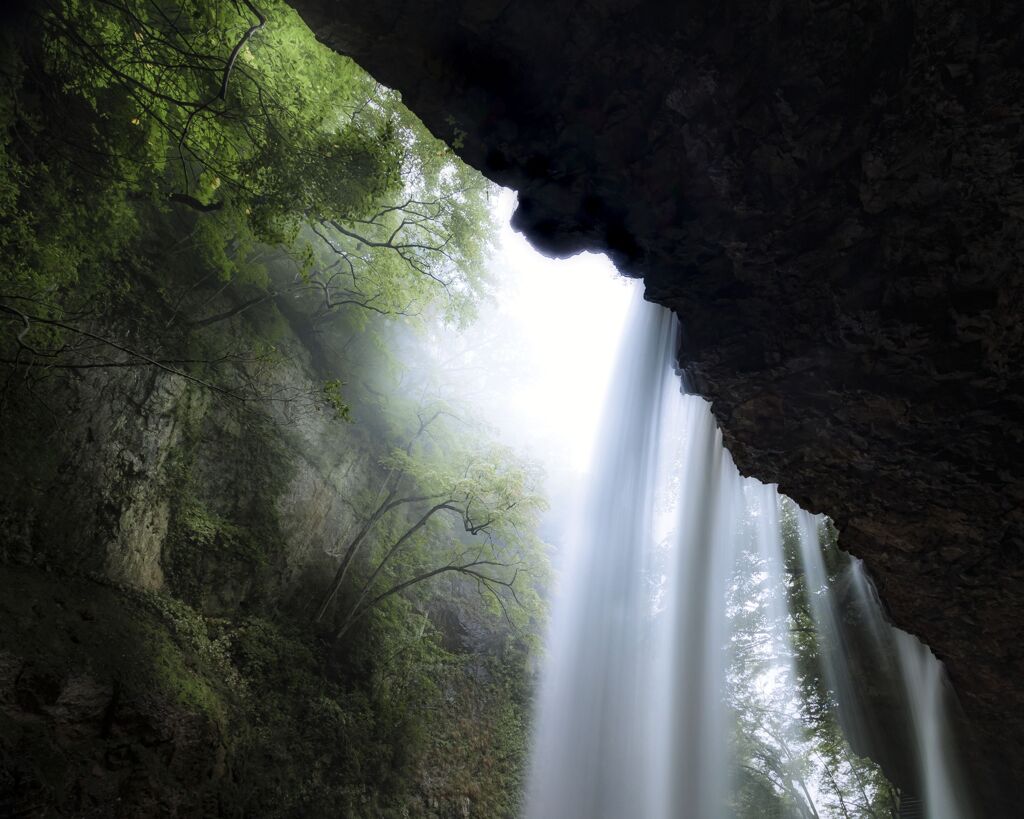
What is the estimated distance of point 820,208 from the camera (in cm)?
452

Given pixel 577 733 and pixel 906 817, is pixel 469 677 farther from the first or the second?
pixel 906 817

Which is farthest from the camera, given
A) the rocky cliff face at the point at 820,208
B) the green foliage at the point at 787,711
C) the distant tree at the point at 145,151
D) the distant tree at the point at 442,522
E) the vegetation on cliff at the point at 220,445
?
the green foliage at the point at 787,711

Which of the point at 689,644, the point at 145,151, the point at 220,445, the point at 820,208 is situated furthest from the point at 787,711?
the point at 145,151

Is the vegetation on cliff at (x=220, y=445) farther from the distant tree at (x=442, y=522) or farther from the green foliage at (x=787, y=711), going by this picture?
the green foliage at (x=787, y=711)

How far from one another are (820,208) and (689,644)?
48.0 ft

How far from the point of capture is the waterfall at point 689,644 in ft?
38.2

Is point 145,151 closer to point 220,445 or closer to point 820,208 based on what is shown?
point 220,445

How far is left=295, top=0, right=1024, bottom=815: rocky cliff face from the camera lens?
3.77m

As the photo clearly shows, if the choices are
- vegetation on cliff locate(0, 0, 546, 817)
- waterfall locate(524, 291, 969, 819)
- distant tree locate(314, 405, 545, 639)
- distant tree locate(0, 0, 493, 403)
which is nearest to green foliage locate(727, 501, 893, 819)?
waterfall locate(524, 291, 969, 819)

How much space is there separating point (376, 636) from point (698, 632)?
10.4 metres

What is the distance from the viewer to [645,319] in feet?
40.4

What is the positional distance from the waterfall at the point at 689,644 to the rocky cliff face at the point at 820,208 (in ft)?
18.1

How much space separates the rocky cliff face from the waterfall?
18.1ft

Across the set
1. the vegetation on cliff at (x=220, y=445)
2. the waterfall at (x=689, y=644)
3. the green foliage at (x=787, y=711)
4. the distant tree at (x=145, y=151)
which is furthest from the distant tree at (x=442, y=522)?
the green foliage at (x=787, y=711)
